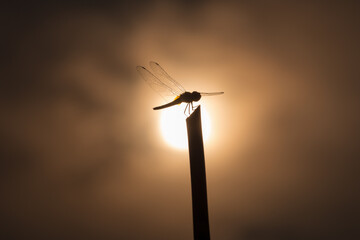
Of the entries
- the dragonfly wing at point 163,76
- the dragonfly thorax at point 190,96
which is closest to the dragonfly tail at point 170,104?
the dragonfly thorax at point 190,96

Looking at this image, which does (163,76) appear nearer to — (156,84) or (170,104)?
(156,84)

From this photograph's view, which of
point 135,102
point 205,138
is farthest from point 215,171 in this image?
point 135,102

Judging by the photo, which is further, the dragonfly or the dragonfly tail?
the dragonfly

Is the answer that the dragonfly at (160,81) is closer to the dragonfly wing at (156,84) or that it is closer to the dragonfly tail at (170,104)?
the dragonfly wing at (156,84)

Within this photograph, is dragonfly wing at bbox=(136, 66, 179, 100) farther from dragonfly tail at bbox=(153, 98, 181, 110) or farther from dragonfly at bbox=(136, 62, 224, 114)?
dragonfly tail at bbox=(153, 98, 181, 110)

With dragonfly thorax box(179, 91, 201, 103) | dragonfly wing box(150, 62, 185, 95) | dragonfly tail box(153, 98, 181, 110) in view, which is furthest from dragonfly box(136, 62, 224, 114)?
dragonfly thorax box(179, 91, 201, 103)

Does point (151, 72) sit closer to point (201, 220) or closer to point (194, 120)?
point (194, 120)

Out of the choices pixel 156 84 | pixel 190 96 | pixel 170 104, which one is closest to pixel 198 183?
pixel 190 96
